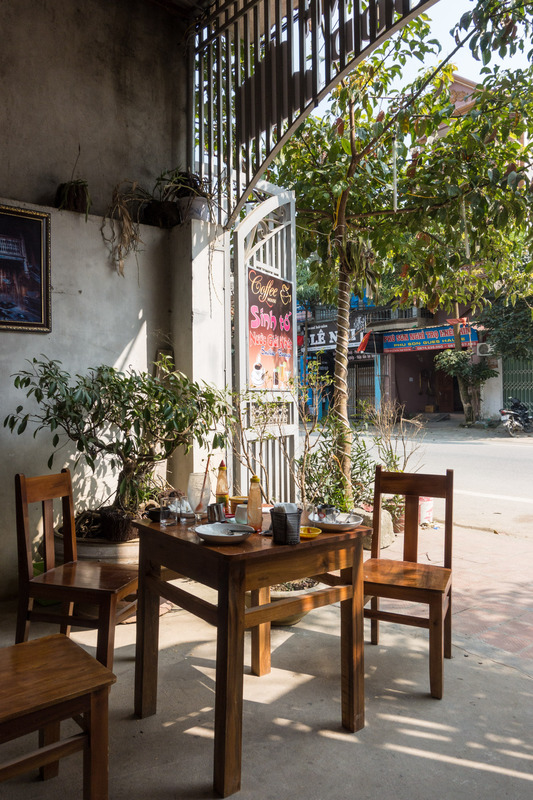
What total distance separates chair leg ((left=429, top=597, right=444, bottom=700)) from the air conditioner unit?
1371cm

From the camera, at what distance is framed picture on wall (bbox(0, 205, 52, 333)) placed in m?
3.64

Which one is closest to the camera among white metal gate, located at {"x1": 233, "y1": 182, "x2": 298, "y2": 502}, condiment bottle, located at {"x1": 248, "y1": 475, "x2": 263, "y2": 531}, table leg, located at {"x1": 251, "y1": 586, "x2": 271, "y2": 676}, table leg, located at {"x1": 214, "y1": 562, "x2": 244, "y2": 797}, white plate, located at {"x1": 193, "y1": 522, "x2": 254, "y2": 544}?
table leg, located at {"x1": 214, "y1": 562, "x2": 244, "y2": 797}

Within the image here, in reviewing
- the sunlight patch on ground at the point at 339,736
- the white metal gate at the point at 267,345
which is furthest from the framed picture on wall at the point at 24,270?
the sunlight patch on ground at the point at 339,736

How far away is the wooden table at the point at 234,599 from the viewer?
1866 mm

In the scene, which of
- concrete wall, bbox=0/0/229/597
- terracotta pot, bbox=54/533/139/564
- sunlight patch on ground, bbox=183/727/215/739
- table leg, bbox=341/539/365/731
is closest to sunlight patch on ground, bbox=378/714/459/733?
table leg, bbox=341/539/365/731

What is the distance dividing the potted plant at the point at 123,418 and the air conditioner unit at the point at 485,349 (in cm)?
1297

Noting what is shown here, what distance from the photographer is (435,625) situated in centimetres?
246

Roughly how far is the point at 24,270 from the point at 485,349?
1377 centimetres

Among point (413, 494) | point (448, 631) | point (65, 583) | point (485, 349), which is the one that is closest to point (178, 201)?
point (413, 494)

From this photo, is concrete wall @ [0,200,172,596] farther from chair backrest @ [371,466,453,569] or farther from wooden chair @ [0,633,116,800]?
wooden chair @ [0,633,116,800]

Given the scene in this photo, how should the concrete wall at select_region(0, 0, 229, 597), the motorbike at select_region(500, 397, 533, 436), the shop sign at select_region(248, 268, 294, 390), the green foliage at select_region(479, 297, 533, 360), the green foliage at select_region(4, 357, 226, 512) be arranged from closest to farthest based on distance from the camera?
the green foliage at select_region(4, 357, 226, 512)
the concrete wall at select_region(0, 0, 229, 597)
the shop sign at select_region(248, 268, 294, 390)
the motorbike at select_region(500, 397, 533, 436)
the green foliage at select_region(479, 297, 533, 360)

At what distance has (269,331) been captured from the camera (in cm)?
450

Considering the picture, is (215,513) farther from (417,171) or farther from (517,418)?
(517,418)

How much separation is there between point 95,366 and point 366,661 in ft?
8.48
